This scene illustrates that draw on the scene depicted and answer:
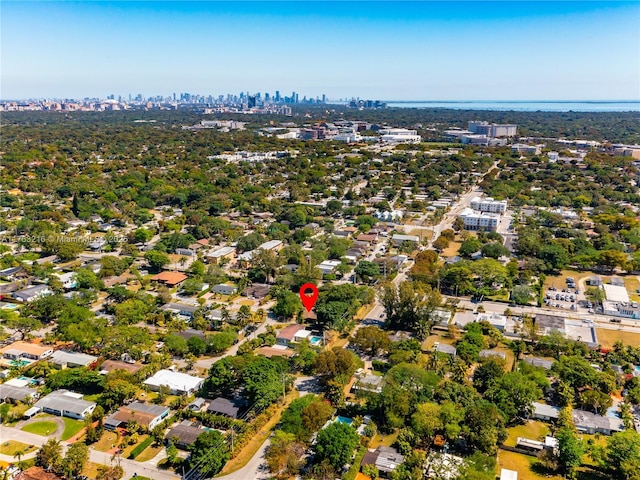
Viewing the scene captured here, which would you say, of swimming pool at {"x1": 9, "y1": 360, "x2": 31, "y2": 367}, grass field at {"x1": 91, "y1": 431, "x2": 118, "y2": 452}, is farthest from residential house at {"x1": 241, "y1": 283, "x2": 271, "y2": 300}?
grass field at {"x1": 91, "y1": 431, "x2": 118, "y2": 452}

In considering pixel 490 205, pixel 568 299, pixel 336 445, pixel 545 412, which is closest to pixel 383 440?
pixel 336 445

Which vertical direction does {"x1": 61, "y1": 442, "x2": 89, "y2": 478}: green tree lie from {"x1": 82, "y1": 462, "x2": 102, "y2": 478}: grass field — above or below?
above

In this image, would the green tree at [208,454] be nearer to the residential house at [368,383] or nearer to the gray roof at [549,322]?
the residential house at [368,383]

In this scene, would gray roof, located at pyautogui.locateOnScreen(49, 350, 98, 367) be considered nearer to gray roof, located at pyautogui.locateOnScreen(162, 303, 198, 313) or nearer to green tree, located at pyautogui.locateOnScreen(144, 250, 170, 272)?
gray roof, located at pyautogui.locateOnScreen(162, 303, 198, 313)

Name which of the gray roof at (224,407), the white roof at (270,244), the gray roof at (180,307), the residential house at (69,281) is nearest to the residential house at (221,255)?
the white roof at (270,244)

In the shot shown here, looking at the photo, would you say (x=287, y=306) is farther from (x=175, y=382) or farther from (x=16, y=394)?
(x=16, y=394)
